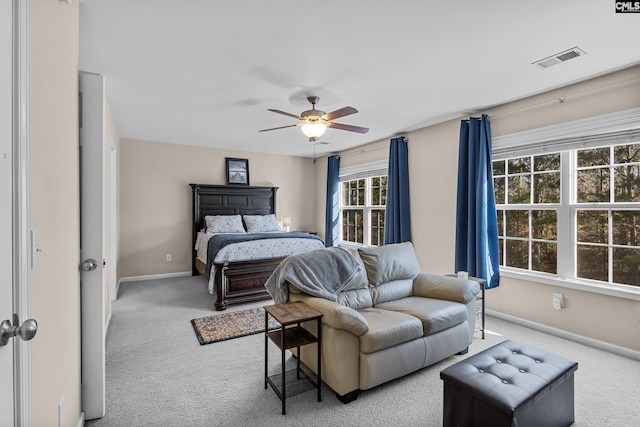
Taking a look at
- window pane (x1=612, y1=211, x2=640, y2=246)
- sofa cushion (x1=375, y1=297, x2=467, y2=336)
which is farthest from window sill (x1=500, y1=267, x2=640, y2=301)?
sofa cushion (x1=375, y1=297, x2=467, y2=336)

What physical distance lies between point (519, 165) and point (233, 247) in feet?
11.7

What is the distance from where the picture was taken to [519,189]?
3.63 meters

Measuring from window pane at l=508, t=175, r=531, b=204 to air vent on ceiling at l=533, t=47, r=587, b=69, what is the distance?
1333mm

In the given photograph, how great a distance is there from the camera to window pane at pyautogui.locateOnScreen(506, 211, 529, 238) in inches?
140

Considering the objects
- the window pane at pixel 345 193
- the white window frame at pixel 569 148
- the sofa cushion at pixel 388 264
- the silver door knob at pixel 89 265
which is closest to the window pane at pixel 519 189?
the white window frame at pixel 569 148

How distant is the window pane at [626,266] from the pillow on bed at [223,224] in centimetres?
499

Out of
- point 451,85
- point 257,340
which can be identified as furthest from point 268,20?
point 257,340

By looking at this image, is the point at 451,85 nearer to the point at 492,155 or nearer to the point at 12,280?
the point at 492,155

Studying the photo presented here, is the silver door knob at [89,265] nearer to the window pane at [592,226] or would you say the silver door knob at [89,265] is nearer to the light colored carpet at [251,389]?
the light colored carpet at [251,389]

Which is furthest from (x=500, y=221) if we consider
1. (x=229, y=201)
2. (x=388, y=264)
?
(x=229, y=201)

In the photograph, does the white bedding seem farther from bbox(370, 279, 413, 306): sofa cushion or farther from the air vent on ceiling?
the air vent on ceiling

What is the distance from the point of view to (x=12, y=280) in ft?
2.92

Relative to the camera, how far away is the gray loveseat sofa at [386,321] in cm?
205

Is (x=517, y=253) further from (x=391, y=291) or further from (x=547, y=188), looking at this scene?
(x=391, y=291)
